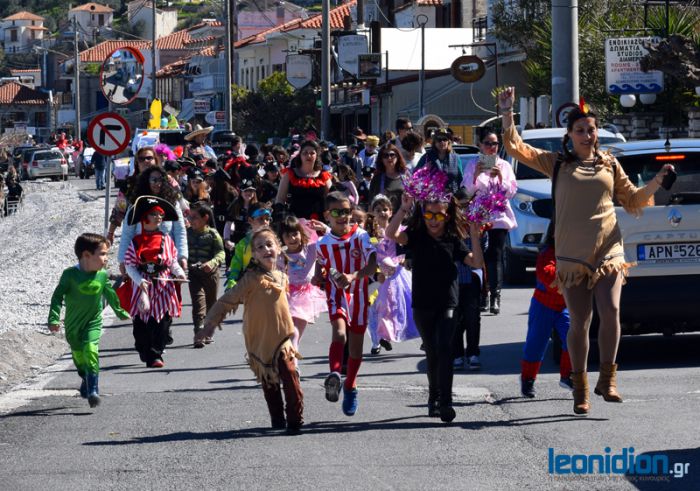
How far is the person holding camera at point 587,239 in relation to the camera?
28.2 ft

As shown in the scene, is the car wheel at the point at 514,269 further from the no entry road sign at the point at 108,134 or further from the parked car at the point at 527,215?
the no entry road sign at the point at 108,134

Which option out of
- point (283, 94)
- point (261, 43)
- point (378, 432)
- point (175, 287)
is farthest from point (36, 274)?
point (261, 43)

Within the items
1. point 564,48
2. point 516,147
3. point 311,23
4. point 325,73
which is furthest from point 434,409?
point 311,23

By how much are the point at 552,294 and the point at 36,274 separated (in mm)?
12657

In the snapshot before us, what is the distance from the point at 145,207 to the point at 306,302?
240cm

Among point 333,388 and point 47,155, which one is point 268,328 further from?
point 47,155

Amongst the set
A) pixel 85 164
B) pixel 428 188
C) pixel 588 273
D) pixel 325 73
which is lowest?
pixel 85 164

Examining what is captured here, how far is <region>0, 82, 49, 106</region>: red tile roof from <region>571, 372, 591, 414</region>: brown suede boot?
485ft

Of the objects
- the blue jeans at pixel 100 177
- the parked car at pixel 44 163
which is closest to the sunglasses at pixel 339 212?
the blue jeans at pixel 100 177

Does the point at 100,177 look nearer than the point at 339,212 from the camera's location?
No

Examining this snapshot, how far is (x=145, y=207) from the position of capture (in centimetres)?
1172

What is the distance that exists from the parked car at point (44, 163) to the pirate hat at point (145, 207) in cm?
5768

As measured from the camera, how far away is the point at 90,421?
9.38m

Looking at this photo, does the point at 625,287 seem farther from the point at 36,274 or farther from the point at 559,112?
the point at 36,274
